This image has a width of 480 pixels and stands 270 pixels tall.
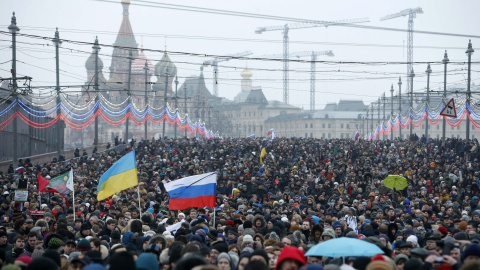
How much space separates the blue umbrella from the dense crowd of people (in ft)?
0.57

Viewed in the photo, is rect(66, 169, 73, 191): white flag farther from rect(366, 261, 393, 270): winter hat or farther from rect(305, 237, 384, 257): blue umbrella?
rect(366, 261, 393, 270): winter hat

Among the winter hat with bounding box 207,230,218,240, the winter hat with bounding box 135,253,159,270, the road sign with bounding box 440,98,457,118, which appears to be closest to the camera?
the winter hat with bounding box 135,253,159,270

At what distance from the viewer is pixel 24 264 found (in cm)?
976

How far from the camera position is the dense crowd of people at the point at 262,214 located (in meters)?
10.1

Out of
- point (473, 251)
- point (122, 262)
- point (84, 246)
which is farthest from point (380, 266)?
point (84, 246)

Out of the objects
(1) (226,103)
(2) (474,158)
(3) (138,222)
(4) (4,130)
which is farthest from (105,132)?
(3) (138,222)

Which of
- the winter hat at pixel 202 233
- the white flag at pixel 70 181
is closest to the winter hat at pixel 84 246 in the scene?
the winter hat at pixel 202 233

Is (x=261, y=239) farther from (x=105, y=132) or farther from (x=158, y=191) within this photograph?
(x=105, y=132)

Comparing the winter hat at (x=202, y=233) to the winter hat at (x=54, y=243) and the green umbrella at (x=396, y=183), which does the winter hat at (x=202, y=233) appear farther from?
the green umbrella at (x=396, y=183)

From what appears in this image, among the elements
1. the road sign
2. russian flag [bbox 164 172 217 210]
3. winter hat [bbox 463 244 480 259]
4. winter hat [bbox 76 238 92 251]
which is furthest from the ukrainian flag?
the road sign

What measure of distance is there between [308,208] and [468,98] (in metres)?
22.7

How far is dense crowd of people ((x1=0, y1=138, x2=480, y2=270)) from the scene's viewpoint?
10117 millimetres

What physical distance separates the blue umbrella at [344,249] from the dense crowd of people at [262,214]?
17 cm

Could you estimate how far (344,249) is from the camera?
939 centimetres
